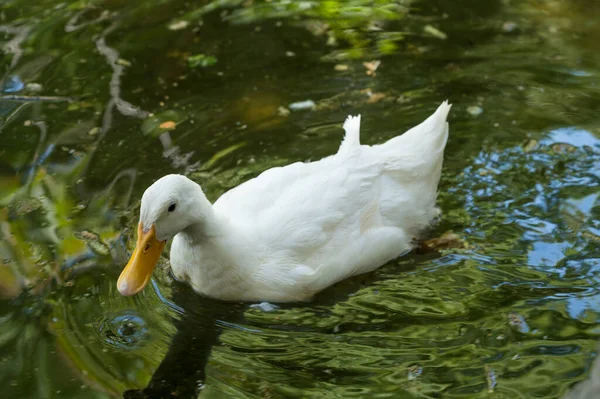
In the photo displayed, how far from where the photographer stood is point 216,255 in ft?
15.4

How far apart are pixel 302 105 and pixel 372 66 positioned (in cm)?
89

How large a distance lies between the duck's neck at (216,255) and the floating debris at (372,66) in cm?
305

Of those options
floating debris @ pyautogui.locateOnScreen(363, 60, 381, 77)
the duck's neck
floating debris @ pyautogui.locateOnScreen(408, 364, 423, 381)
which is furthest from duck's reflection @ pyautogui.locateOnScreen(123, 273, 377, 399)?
floating debris @ pyautogui.locateOnScreen(363, 60, 381, 77)

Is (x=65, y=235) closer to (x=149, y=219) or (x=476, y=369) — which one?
(x=149, y=219)

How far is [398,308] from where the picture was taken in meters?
4.82

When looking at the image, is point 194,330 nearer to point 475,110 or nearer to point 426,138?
point 426,138

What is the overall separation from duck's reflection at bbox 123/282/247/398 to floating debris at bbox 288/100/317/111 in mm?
2356

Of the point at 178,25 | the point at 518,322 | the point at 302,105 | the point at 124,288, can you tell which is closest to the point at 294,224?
the point at 124,288

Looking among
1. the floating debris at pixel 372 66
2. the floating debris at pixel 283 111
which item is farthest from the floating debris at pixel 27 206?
the floating debris at pixel 372 66

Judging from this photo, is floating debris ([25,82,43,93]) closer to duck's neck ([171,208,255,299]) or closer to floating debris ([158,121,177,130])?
floating debris ([158,121,177,130])

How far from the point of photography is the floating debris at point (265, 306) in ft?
15.8

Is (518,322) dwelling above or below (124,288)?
below

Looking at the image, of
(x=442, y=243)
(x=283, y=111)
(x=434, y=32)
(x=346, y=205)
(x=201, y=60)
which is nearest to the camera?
(x=346, y=205)

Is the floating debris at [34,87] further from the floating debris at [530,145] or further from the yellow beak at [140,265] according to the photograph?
the floating debris at [530,145]
